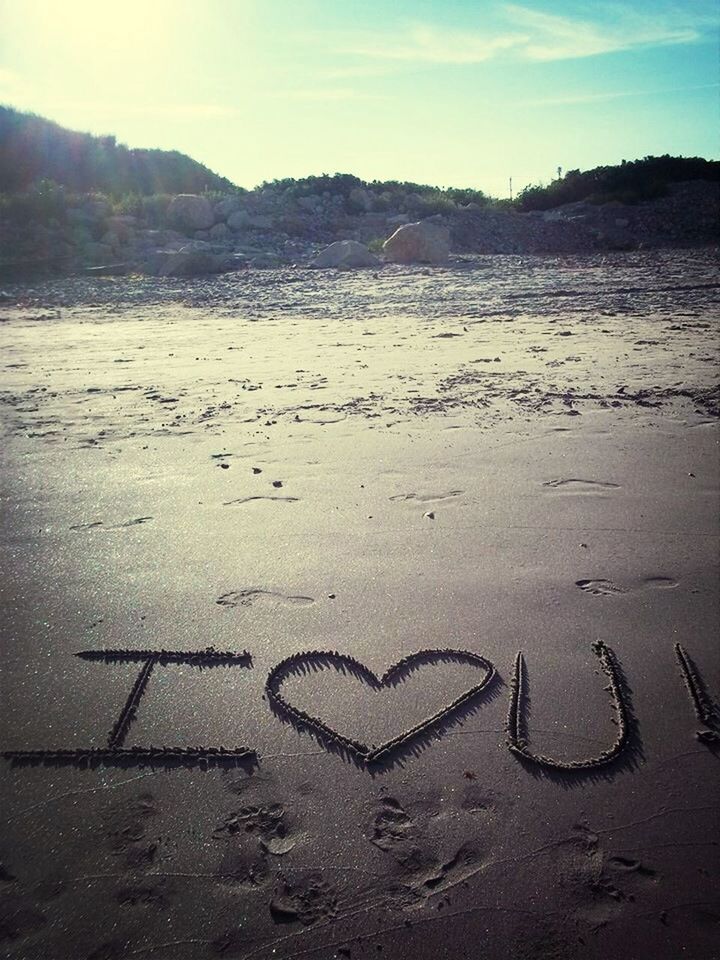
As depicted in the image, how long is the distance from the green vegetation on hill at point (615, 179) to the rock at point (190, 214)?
331 inches

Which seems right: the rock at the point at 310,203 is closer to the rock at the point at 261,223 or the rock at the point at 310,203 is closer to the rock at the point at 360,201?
the rock at the point at 360,201

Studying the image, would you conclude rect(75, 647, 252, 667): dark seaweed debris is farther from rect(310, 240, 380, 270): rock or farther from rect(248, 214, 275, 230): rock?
rect(248, 214, 275, 230): rock

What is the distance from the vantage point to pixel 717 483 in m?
3.45

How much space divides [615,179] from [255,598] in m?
20.3

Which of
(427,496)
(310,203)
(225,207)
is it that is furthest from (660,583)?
(310,203)

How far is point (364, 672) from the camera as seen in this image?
2299mm

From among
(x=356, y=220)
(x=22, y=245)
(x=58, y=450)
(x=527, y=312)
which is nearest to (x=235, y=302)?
(x=527, y=312)

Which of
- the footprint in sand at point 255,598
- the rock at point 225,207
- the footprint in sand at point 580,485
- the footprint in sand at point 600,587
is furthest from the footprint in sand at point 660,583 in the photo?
the rock at point 225,207

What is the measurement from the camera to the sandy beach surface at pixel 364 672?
159 centimetres

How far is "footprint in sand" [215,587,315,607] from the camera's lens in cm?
262

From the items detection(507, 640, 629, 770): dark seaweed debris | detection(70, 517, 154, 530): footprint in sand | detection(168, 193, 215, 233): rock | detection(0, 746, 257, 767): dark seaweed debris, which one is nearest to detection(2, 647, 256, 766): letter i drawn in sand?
detection(0, 746, 257, 767): dark seaweed debris

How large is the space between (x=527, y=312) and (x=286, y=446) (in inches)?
168

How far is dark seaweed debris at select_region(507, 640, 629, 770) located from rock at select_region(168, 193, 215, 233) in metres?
15.6

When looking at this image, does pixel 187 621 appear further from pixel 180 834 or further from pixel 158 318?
pixel 158 318
